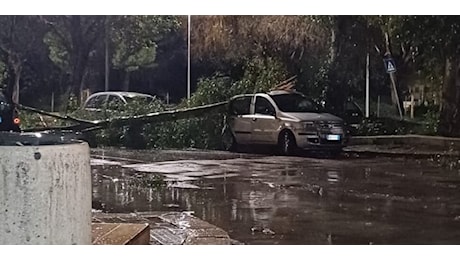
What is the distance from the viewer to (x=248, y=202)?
119 inches

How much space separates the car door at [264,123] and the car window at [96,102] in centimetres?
70

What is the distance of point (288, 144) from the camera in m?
3.09

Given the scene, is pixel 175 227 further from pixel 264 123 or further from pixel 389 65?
pixel 389 65

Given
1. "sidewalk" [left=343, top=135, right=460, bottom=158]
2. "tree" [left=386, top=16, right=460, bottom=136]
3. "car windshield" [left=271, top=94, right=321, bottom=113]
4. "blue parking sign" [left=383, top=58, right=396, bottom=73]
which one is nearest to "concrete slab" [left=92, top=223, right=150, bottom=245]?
"car windshield" [left=271, top=94, right=321, bottom=113]

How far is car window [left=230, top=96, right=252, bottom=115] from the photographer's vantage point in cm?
304

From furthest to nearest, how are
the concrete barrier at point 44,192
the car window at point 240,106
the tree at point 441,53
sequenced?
the car window at point 240,106 → the tree at point 441,53 → the concrete barrier at point 44,192

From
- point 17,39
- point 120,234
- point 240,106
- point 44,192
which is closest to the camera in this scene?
point 44,192

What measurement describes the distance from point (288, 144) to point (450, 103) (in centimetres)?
75

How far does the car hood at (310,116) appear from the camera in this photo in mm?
3023

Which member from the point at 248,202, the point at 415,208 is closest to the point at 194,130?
the point at 248,202

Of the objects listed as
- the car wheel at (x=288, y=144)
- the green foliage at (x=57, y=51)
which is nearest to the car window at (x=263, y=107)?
the car wheel at (x=288, y=144)

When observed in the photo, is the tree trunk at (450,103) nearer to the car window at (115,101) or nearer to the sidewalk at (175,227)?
the sidewalk at (175,227)

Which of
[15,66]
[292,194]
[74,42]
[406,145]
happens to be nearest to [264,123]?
[292,194]
